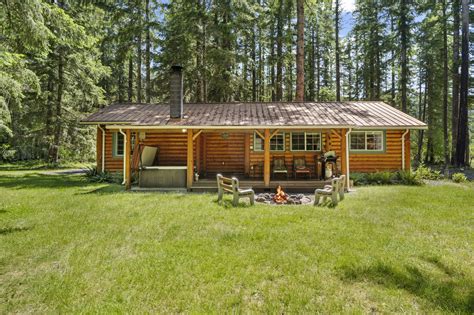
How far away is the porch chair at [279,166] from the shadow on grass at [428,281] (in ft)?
23.2

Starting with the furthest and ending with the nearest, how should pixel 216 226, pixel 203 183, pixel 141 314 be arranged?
pixel 203 183 < pixel 216 226 < pixel 141 314

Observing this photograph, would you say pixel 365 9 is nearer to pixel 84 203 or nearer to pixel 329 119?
pixel 329 119

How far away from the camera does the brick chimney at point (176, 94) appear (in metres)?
10.5

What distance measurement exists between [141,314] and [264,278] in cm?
138

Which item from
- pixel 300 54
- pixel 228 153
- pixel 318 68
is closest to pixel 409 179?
pixel 228 153

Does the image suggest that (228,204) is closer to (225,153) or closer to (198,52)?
(225,153)

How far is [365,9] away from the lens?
21.5 metres

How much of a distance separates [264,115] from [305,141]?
2.28m

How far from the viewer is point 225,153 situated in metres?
12.5

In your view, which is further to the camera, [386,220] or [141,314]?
[386,220]

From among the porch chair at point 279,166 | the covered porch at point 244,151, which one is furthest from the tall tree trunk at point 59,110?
the porch chair at point 279,166

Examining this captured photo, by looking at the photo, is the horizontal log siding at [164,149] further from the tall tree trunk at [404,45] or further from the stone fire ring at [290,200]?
the tall tree trunk at [404,45]

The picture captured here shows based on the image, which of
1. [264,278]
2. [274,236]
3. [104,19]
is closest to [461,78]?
[274,236]

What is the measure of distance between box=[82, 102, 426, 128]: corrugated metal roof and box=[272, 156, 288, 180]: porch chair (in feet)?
6.16
